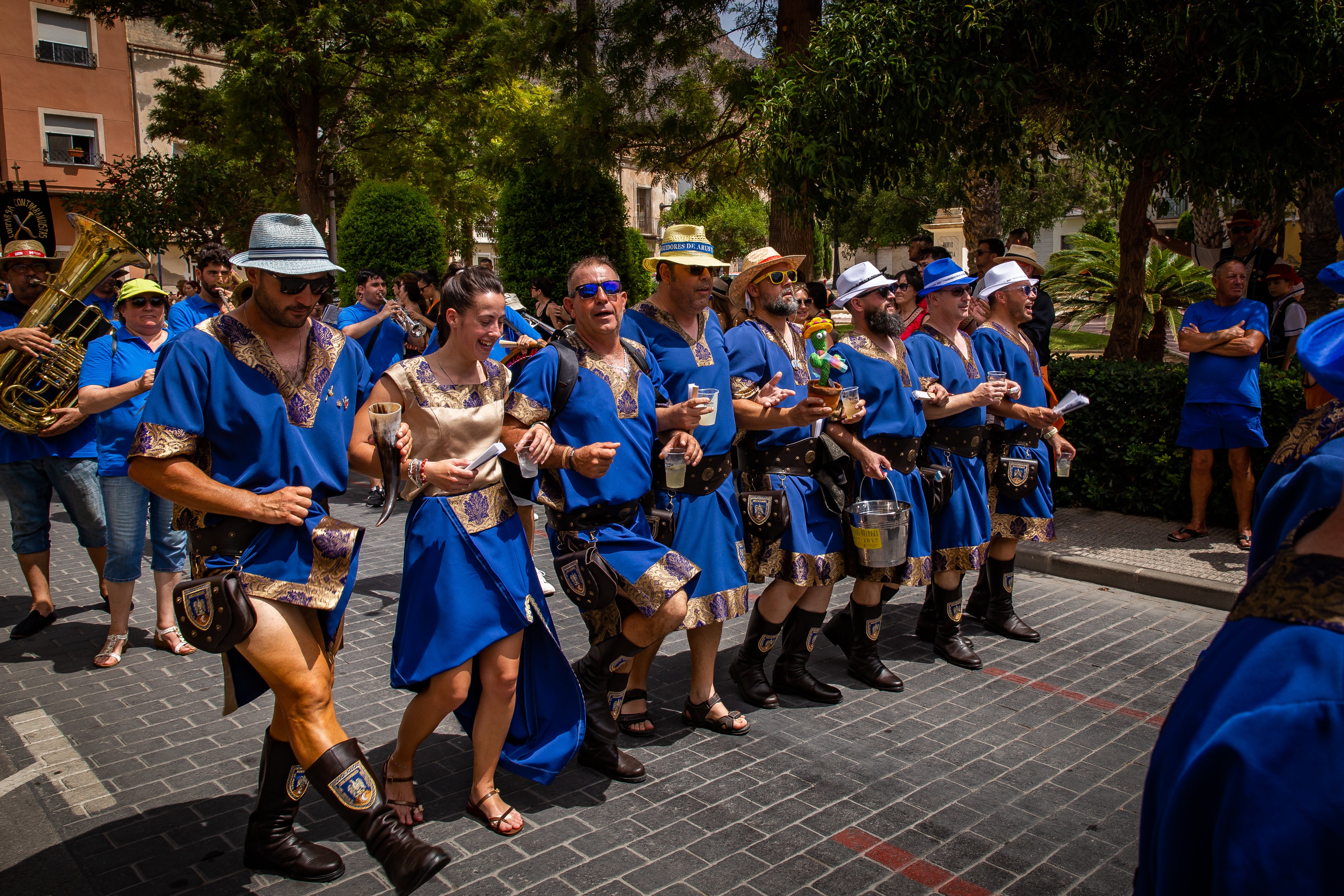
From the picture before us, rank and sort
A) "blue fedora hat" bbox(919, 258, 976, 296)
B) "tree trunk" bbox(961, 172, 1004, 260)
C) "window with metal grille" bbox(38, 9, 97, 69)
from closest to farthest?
"blue fedora hat" bbox(919, 258, 976, 296) < "tree trunk" bbox(961, 172, 1004, 260) < "window with metal grille" bbox(38, 9, 97, 69)

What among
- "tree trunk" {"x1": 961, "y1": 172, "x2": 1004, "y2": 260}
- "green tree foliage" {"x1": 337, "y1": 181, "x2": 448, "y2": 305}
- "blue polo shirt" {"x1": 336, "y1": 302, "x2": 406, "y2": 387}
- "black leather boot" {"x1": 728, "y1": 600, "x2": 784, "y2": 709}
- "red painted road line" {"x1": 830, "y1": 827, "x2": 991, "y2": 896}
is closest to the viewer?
"red painted road line" {"x1": 830, "y1": 827, "x2": 991, "y2": 896}

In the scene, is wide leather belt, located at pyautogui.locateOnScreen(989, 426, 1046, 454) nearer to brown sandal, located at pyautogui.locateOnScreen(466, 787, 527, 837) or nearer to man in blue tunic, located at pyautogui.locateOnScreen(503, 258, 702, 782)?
man in blue tunic, located at pyautogui.locateOnScreen(503, 258, 702, 782)

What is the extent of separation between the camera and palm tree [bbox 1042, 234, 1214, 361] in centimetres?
1436

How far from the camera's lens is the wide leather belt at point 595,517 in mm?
4145

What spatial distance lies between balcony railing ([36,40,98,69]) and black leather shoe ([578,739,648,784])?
4049 centimetres

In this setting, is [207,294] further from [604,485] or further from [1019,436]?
[1019,436]

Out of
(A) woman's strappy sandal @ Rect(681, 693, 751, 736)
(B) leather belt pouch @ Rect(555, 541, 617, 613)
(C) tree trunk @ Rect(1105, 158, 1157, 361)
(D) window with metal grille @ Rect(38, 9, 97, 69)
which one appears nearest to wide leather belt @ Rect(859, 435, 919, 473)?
(A) woman's strappy sandal @ Rect(681, 693, 751, 736)

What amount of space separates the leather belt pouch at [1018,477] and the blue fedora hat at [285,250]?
4198 mm

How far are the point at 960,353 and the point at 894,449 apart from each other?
0.81m

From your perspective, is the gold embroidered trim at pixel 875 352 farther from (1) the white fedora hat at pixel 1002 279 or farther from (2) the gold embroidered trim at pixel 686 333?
(1) the white fedora hat at pixel 1002 279

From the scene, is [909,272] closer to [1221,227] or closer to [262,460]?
[262,460]

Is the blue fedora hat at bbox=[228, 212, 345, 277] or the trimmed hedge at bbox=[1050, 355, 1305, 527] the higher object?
the blue fedora hat at bbox=[228, 212, 345, 277]

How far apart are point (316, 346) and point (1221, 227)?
1749 cm

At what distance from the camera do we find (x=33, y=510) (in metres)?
6.30
